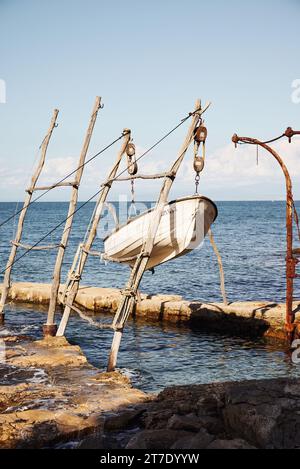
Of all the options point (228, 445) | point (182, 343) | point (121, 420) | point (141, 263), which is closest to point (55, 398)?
point (121, 420)

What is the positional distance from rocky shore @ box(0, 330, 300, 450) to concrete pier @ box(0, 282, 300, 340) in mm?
7824

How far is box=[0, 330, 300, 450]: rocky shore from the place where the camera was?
7.33 m

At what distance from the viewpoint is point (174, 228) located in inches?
591

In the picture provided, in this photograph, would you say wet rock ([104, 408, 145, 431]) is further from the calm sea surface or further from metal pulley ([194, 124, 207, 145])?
metal pulley ([194, 124, 207, 145])

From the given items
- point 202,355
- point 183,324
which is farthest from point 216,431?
point 183,324

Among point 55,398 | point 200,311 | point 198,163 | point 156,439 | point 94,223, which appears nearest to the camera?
point 156,439

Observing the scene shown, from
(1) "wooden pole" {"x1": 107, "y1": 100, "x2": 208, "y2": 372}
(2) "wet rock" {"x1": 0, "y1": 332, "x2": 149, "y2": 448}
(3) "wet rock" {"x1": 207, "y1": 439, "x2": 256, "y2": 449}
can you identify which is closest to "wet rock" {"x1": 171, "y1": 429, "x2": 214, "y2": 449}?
(3) "wet rock" {"x1": 207, "y1": 439, "x2": 256, "y2": 449}

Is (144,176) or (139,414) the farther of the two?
(144,176)

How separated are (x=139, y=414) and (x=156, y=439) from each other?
5.80 ft

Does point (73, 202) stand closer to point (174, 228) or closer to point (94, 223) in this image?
point (94, 223)

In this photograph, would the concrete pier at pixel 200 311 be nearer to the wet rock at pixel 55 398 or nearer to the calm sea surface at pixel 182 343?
the calm sea surface at pixel 182 343

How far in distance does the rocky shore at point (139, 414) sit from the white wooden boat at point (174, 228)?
451 centimetres

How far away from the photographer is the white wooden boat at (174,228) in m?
14.7
